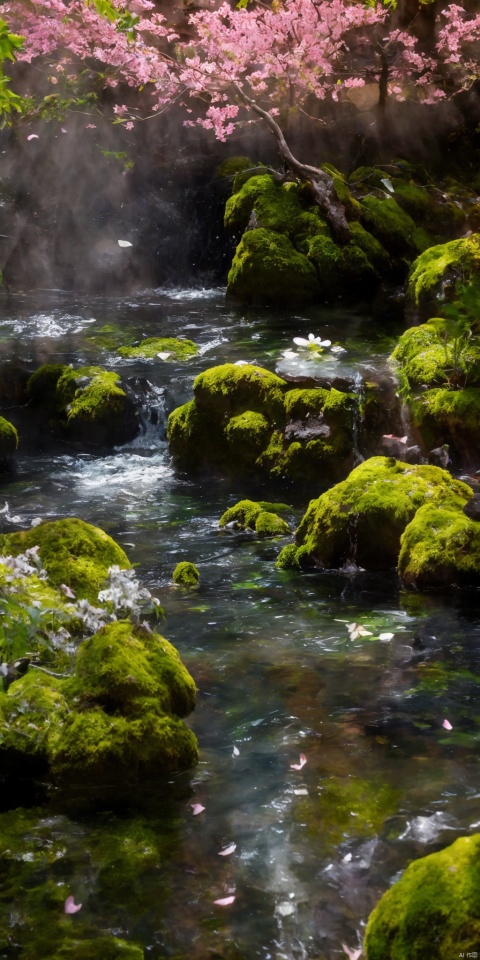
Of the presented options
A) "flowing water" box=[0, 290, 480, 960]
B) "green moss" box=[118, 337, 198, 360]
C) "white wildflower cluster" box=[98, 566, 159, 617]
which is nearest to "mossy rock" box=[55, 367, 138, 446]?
"green moss" box=[118, 337, 198, 360]

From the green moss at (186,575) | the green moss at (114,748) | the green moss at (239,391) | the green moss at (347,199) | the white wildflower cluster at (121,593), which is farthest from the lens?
the green moss at (347,199)

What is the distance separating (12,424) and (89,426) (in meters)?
1.28

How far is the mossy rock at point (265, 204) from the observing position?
20.6 metres

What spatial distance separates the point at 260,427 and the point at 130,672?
7.82 m

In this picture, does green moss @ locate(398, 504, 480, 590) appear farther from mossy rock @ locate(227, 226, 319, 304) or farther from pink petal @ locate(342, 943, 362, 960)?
mossy rock @ locate(227, 226, 319, 304)

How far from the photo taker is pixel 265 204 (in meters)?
20.9

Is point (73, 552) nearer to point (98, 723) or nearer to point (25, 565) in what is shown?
point (25, 565)

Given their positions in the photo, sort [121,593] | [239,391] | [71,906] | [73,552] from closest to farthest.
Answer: [71,906] → [121,593] → [73,552] → [239,391]

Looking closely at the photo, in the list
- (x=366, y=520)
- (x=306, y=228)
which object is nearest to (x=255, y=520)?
(x=366, y=520)

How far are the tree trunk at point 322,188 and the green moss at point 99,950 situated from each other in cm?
1789

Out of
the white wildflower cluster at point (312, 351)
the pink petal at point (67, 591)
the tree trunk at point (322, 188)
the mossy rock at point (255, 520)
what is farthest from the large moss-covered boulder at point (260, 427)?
the tree trunk at point (322, 188)

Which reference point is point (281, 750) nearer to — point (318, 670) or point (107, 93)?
point (318, 670)

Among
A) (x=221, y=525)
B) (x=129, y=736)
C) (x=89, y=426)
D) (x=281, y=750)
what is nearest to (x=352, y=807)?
(x=281, y=750)

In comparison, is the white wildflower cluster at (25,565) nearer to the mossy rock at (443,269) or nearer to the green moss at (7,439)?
the green moss at (7,439)
